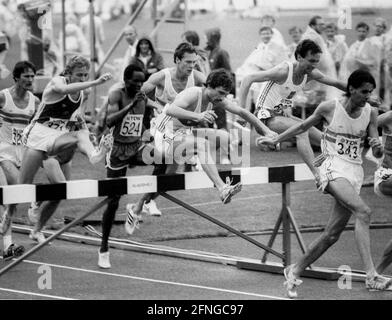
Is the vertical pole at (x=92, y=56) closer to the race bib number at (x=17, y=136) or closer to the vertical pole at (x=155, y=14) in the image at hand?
the vertical pole at (x=155, y=14)

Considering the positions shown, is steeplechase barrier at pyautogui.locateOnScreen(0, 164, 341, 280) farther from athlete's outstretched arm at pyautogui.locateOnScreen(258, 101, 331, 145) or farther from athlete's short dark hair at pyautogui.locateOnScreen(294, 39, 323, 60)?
athlete's short dark hair at pyautogui.locateOnScreen(294, 39, 323, 60)

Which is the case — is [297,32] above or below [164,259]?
above

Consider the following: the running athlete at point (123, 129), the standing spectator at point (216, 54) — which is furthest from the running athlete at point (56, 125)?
the standing spectator at point (216, 54)

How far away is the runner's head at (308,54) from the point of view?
36.9 ft

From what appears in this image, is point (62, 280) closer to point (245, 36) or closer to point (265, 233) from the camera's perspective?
point (265, 233)

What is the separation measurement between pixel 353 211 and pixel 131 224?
3.26m

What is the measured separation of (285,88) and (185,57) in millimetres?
1234

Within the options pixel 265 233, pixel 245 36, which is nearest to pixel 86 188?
pixel 265 233

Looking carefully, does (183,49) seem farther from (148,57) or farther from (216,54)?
(216,54)

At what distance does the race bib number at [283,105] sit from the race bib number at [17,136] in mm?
2910

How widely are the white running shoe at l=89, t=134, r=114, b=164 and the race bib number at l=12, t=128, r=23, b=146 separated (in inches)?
52.2

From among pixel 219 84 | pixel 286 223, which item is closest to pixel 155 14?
pixel 219 84

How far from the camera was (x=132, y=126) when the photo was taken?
36.8ft

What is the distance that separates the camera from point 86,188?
31.2ft
